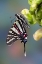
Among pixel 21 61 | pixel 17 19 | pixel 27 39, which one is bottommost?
pixel 21 61

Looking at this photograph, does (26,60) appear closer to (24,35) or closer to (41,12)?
(24,35)

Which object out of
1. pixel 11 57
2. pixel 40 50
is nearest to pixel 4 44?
pixel 11 57
